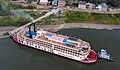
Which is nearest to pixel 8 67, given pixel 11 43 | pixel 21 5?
pixel 11 43

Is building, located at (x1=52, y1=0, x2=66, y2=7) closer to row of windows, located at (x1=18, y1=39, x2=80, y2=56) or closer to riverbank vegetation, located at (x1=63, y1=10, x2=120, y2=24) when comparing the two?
riverbank vegetation, located at (x1=63, y1=10, x2=120, y2=24)

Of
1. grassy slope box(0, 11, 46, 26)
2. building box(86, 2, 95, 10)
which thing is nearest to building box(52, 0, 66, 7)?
building box(86, 2, 95, 10)

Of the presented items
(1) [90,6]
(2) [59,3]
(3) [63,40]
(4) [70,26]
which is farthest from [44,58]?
(1) [90,6]

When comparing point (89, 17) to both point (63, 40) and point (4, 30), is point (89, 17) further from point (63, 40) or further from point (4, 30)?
point (4, 30)

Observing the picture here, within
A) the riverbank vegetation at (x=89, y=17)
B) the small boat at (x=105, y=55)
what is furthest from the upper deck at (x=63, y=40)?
the riverbank vegetation at (x=89, y=17)

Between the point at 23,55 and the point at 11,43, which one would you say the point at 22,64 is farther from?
the point at 11,43
